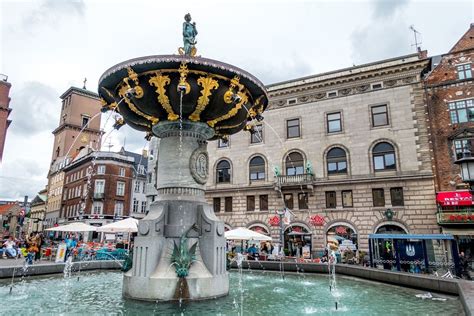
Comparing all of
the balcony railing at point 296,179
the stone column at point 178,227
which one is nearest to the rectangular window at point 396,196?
the balcony railing at point 296,179

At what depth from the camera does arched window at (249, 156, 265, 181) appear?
33.1 m

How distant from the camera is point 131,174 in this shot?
5569cm

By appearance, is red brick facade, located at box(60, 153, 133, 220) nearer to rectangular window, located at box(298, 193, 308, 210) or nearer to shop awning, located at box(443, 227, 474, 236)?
rectangular window, located at box(298, 193, 308, 210)

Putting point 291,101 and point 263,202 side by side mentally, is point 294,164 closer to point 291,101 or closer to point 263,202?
point 263,202

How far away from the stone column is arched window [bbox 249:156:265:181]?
2332cm

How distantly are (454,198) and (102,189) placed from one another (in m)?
47.1

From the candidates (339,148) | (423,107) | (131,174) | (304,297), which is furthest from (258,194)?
(131,174)

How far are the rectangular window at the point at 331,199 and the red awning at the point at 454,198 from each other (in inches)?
311

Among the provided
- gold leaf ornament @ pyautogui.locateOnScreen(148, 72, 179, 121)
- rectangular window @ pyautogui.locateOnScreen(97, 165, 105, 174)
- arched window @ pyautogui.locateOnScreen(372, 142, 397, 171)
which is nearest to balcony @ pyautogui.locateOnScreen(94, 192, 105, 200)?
rectangular window @ pyautogui.locateOnScreen(97, 165, 105, 174)

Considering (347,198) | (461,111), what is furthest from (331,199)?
(461,111)

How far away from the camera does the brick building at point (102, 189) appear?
168 feet

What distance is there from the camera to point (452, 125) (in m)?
26.1

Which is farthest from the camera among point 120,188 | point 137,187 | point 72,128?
point 72,128

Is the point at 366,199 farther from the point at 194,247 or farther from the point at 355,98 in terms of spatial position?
the point at 194,247
